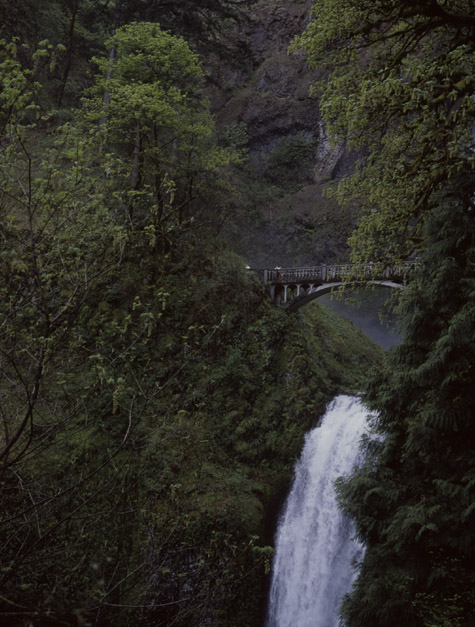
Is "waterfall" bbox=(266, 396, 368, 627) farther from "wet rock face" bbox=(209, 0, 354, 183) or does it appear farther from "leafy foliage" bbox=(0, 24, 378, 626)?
"wet rock face" bbox=(209, 0, 354, 183)

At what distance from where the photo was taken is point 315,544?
1260 cm

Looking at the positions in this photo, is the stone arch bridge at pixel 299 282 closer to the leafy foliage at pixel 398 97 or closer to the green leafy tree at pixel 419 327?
the leafy foliage at pixel 398 97

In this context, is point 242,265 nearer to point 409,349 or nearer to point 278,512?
point 278,512

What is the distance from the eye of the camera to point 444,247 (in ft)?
23.2

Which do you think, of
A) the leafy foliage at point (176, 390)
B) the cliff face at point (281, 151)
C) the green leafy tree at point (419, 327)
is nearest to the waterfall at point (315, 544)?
the leafy foliage at point (176, 390)

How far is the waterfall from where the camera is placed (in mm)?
11727

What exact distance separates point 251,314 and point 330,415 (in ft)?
17.2

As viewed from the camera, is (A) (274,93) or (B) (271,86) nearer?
(A) (274,93)

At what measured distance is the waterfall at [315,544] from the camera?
11.7 meters

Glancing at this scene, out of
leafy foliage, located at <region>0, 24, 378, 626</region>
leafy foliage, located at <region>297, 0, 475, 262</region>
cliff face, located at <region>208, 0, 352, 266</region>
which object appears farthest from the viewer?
cliff face, located at <region>208, 0, 352, 266</region>

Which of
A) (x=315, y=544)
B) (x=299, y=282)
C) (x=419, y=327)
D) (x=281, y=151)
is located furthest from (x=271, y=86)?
(x=315, y=544)

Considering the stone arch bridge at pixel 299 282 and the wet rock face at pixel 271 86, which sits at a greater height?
the wet rock face at pixel 271 86

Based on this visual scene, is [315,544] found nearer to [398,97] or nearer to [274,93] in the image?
[398,97]

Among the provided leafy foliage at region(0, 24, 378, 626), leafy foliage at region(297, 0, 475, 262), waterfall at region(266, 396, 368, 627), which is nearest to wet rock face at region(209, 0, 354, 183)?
leafy foliage at region(0, 24, 378, 626)
